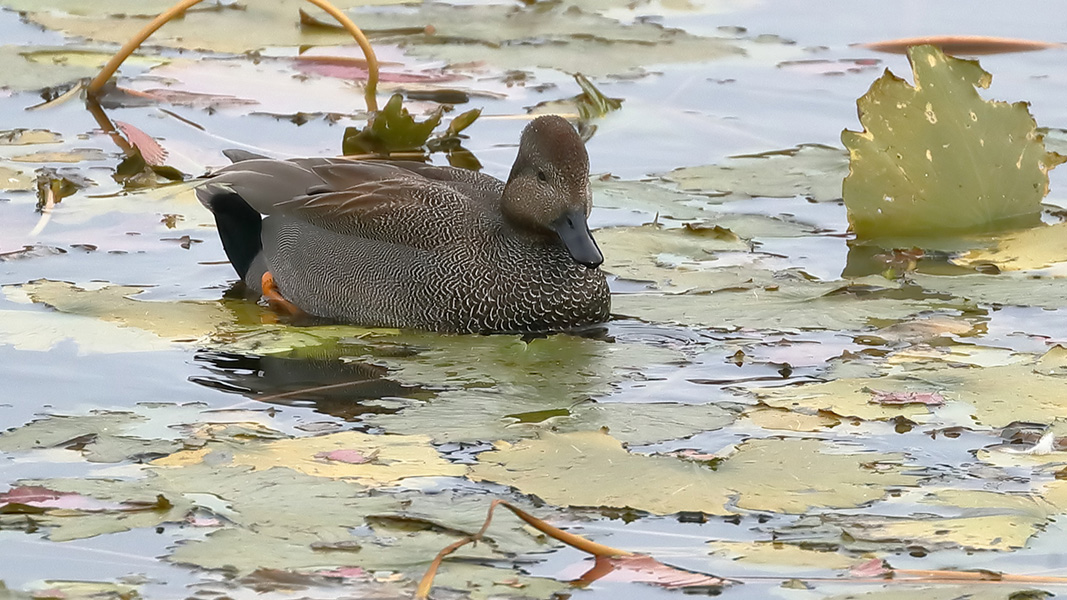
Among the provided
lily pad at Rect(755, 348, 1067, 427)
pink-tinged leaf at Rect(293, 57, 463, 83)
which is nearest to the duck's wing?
lily pad at Rect(755, 348, 1067, 427)

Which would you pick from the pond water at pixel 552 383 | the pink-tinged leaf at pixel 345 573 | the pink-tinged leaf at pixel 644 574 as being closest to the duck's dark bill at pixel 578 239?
the pond water at pixel 552 383

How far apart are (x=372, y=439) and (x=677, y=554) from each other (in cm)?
122

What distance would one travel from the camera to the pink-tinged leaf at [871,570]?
4.61 metres

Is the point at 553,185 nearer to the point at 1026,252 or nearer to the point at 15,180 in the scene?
the point at 1026,252

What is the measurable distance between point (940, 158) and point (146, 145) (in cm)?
429

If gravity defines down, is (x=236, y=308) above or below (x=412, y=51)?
below

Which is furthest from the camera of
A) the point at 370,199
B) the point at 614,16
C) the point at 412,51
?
the point at 614,16

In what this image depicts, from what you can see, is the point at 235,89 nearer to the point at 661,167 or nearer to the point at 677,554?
the point at 661,167

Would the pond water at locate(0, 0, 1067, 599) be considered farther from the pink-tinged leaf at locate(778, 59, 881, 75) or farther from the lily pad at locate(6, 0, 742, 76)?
the lily pad at locate(6, 0, 742, 76)

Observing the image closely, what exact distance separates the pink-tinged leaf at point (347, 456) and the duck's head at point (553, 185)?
1.91 m

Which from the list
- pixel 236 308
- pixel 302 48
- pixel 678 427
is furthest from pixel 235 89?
pixel 678 427

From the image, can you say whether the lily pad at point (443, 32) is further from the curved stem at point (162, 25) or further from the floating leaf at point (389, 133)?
the floating leaf at point (389, 133)

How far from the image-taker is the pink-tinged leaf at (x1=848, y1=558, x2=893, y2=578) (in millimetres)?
4613

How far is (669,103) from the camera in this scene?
433 inches
